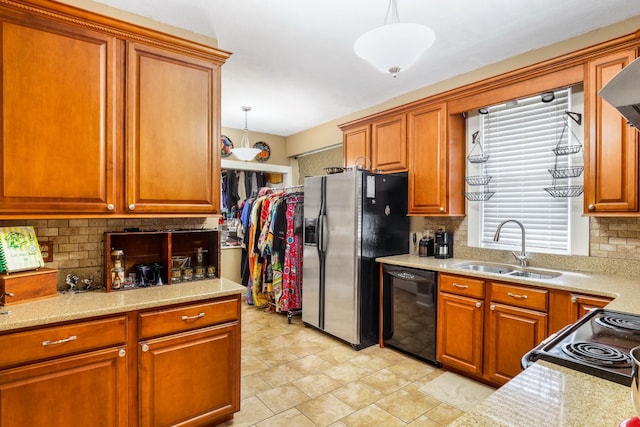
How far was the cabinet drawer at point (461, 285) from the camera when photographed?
275cm

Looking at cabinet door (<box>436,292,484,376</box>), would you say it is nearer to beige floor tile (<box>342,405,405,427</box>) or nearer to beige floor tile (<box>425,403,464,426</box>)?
beige floor tile (<box>425,403,464,426</box>)

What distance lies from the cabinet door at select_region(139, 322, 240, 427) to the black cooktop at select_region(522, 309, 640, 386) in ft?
5.38

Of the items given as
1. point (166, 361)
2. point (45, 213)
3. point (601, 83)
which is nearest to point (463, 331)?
point (601, 83)

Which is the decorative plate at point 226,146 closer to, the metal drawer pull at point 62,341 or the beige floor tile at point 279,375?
the beige floor tile at point 279,375

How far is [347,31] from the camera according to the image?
8.95 ft

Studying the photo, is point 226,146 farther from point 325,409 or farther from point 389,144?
point 325,409

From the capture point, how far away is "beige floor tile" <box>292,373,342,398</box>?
2.70 meters

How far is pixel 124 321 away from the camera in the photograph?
6.04 feet

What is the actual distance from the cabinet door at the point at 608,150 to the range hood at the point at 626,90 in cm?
141

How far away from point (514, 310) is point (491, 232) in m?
1.00

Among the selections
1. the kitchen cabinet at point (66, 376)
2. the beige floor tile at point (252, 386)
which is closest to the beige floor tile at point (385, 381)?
the beige floor tile at point (252, 386)

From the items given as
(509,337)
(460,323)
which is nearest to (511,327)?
(509,337)

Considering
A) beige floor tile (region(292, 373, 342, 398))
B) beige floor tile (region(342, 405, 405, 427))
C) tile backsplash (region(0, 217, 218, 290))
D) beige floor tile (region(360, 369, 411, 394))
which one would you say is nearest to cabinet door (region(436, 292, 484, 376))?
beige floor tile (region(360, 369, 411, 394))

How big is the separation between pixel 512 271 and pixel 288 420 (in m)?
2.09
